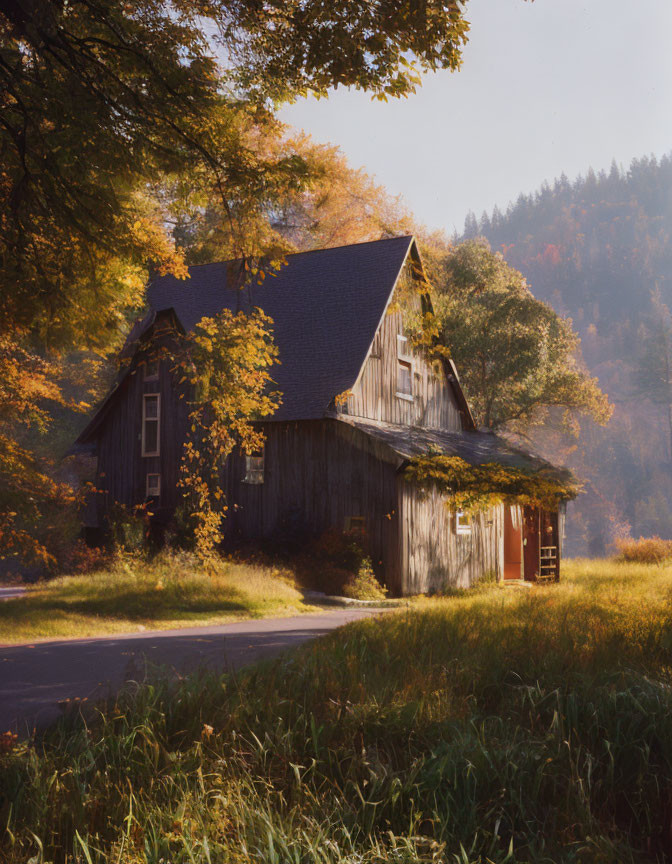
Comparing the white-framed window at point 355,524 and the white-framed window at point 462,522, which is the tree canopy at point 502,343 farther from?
the white-framed window at point 355,524

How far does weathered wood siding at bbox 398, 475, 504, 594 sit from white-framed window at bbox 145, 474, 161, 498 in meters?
9.00

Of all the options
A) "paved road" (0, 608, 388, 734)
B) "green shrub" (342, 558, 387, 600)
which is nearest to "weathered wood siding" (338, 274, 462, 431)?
"green shrub" (342, 558, 387, 600)

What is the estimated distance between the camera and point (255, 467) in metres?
26.3

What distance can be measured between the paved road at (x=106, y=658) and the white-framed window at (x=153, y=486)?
523 inches

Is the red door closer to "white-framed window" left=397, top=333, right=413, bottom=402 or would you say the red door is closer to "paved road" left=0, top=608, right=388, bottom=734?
"white-framed window" left=397, top=333, right=413, bottom=402

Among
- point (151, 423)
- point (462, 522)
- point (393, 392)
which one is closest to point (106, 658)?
point (462, 522)

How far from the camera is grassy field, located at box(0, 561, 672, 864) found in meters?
5.04

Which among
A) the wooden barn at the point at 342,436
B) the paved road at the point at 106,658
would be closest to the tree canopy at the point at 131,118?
the paved road at the point at 106,658

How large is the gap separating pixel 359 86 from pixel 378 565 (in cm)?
1579

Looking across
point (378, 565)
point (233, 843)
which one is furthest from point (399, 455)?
point (233, 843)

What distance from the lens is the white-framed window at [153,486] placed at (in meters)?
27.8

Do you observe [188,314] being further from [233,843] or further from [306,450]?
[233,843]

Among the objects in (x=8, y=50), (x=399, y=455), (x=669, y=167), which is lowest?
(x=399, y=455)

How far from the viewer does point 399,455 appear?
22484mm
